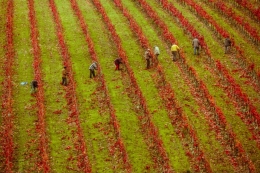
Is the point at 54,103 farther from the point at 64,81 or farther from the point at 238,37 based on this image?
the point at 238,37

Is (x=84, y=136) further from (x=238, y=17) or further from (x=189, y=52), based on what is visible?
(x=238, y=17)

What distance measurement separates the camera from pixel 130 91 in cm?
3956

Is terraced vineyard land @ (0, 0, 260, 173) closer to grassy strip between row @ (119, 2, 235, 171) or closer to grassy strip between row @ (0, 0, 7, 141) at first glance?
grassy strip between row @ (119, 2, 235, 171)

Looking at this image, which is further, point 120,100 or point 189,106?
point 120,100

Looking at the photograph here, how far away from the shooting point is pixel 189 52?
46531 mm

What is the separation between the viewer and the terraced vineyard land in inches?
1239

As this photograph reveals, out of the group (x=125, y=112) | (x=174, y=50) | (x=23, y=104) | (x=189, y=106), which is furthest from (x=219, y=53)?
(x=23, y=104)

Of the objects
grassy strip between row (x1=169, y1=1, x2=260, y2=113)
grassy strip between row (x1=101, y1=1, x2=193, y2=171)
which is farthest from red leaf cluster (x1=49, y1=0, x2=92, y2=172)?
grassy strip between row (x1=169, y1=1, x2=260, y2=113)

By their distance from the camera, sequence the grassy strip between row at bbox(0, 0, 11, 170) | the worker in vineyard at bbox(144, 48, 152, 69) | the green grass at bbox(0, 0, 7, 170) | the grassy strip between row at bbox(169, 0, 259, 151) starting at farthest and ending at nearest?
the worker in vineyard at bbox(144, 48, 152, 69) → the grassy strip between row at bbox(169, 0, 259, 151) → the green grass at bbox(0, 0, 7, 170) → the grassy strip between row at bbox(0, 0, 11, 170)

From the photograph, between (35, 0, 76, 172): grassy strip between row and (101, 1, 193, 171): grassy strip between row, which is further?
→ (35, 0, 76, 172): grassy strip between row

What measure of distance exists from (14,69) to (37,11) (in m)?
16.9

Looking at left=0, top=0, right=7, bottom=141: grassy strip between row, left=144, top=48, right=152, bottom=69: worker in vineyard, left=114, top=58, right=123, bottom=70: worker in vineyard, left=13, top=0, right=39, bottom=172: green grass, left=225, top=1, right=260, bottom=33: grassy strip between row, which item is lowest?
left=0, top=0, right=7, bottom=141: grassy strip between row

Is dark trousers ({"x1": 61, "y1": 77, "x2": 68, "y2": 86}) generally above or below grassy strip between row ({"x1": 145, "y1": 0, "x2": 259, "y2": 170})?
below

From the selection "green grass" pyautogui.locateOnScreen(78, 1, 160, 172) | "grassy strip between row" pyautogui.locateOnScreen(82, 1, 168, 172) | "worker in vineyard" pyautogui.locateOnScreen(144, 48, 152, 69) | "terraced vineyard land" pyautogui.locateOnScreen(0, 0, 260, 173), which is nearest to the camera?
"grassy strip between row" pyautogui.locateOnScreen(82, 1, 168, 172)
